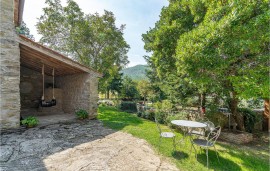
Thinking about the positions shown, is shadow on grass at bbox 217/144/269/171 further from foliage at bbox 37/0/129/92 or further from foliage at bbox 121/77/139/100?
foliage at bbox 121/77/139/100

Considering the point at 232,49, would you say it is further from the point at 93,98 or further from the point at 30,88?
the point at 30,88

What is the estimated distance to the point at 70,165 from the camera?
344 centimetres

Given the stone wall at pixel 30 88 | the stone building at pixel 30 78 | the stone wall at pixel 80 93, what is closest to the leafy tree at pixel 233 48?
the stone wall at pixel 80 93

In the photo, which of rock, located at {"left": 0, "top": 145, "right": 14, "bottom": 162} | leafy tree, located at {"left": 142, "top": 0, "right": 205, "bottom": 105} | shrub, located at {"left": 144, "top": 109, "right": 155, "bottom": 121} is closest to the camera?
rock, located at {"left": 0, "top": 145, "right": 14, "bottom": 162}

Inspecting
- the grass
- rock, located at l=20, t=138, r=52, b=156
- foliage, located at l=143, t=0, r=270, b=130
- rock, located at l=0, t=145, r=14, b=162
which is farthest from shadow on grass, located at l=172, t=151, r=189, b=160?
rock, located at l=0, t=145, r=14, b=162

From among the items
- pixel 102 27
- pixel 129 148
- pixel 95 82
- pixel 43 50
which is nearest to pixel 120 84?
pixel 102 27

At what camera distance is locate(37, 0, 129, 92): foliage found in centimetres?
1276

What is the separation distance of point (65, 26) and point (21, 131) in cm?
1018

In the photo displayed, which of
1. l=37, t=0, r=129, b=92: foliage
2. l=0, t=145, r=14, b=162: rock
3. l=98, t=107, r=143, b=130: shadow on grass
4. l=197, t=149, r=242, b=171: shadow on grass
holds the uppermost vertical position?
l=37, t=0, r=129, b=92: foliage

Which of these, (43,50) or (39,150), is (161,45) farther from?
(39,150)

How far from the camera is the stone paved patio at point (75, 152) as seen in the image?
3447mm

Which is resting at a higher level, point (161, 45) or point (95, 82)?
point (161, 45)

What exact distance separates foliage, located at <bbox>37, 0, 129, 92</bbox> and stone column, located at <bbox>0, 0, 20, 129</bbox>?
716cm

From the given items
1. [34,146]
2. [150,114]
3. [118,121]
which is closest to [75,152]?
[34,146]
